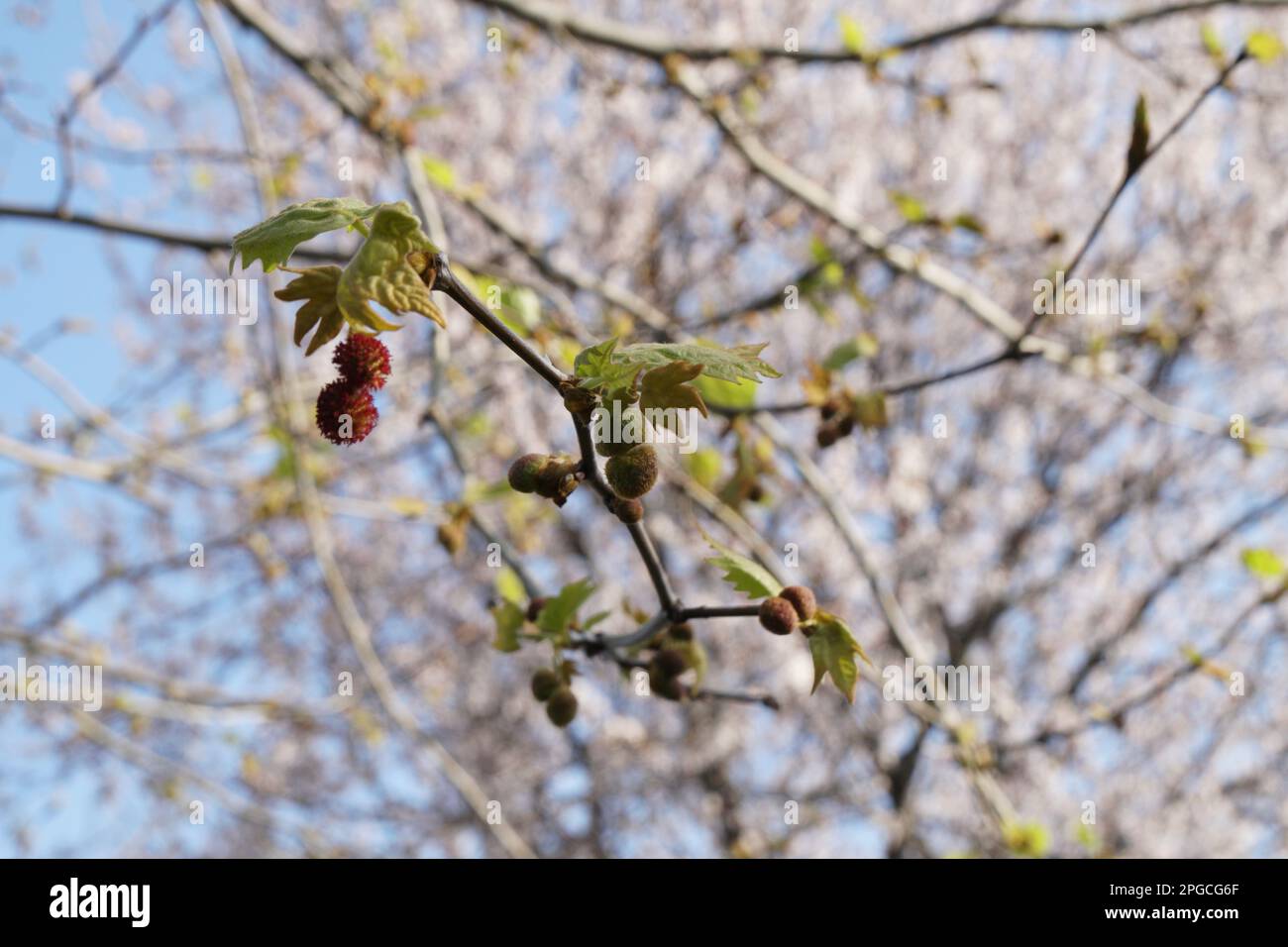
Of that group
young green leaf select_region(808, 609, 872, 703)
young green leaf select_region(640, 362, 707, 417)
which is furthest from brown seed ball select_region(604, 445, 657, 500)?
young green leaf select_region(808, 609, 872, 703)

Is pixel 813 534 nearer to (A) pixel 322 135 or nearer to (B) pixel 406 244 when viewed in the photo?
(A) pixel 322 135

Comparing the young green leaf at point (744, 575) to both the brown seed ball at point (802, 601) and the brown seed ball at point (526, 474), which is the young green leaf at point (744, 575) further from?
the brown seed ball at point (526, 474)

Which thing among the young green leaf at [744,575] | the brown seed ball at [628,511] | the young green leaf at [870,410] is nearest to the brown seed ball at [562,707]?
the young green leaf at [744,575]

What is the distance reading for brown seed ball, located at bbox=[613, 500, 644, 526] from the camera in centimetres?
118

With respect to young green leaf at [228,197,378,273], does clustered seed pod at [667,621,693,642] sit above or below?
below

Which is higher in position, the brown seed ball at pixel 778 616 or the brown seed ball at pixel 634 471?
the brown seed ball at pixel 634 471

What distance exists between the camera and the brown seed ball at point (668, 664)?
1.57 meters

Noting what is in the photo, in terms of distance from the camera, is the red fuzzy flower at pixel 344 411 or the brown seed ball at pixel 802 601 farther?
the brown seed ball at pixel 802 601

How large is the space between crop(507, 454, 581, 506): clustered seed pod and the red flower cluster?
207 mm

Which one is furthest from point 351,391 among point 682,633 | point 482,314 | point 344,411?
point 682,633

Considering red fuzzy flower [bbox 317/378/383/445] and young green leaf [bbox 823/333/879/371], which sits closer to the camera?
red fuzzy flower [bbox 317/378/383/445]

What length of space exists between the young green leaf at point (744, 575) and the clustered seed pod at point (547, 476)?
0.26 m

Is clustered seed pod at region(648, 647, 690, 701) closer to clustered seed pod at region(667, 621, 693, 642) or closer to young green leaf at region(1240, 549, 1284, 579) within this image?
clustered seed pod at region(667, 621, 693, 642)
